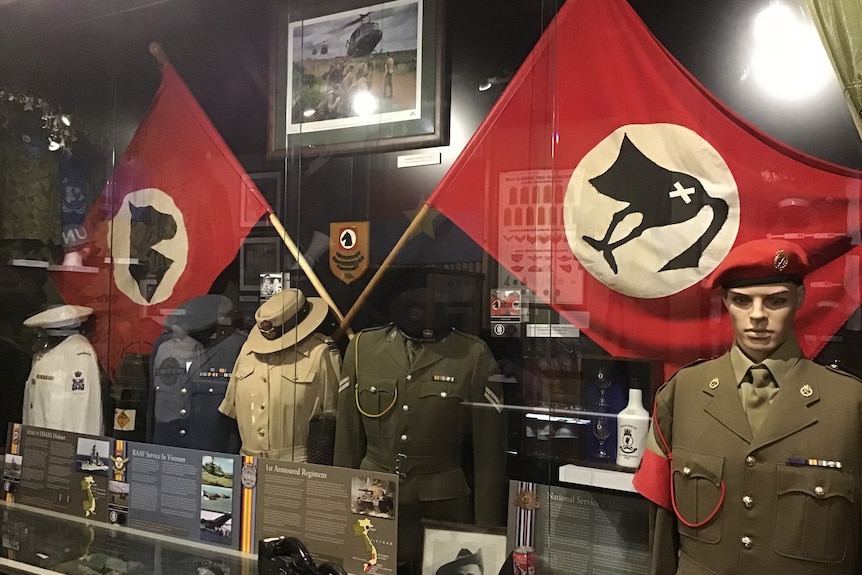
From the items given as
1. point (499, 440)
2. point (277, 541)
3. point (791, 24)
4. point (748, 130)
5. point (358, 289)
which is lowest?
point (277, 541)

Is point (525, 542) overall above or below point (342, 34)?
below

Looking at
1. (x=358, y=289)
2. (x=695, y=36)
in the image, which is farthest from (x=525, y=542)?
(x=695, y=36)

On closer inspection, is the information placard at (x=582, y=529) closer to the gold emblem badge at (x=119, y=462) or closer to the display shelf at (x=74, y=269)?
the gold emblem badge at (x=119, y=462)

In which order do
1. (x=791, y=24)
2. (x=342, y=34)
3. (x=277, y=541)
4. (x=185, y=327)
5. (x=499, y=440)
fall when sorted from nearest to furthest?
(x=791, y=24), (x=499, y=440), (x=277, y=541), (x=342, y=34), (x=185, y=327)

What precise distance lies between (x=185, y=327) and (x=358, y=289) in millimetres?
781

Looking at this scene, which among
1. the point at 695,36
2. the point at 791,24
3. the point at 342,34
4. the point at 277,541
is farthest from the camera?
the point at 342,34

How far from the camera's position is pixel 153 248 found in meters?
2.81

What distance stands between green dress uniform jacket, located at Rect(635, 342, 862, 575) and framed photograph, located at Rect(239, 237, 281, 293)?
4.87 ft

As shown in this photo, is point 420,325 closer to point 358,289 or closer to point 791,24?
point 358,289

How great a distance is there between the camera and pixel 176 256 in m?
2.76

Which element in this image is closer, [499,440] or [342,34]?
[499,440]

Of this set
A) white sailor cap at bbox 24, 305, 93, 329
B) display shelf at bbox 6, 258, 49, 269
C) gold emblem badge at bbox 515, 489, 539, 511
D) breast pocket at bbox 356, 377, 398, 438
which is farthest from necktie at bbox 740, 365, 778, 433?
display shelf at bbox 6, 258, 49, 269

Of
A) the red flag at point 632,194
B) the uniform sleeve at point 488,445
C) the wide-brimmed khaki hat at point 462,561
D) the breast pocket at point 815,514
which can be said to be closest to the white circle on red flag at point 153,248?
the red flag at point 632,194

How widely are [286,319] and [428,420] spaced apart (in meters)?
0.64
